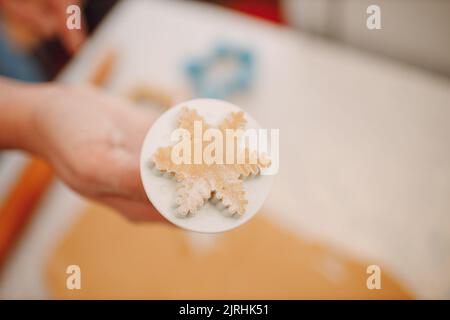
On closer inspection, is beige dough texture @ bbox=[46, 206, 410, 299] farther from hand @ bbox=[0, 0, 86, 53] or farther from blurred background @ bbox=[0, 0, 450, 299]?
hand @ bbox=[0, 0, 86, 53]

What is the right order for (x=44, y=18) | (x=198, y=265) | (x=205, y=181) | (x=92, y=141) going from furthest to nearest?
(x=44, y=18)
(x=198, y=265)
(x=92, y=141)
(x=205, y=181)

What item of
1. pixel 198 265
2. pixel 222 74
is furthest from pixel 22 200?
pixel 222 74

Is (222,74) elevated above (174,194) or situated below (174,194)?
above

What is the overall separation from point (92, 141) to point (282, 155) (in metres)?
0.43

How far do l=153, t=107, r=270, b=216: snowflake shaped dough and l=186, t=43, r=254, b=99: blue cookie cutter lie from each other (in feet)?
1.72

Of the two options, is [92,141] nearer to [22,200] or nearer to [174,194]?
[174,194]

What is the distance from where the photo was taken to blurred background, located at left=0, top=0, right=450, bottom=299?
0.82 m

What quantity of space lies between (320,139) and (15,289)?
2.13 feet

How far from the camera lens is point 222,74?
101cm

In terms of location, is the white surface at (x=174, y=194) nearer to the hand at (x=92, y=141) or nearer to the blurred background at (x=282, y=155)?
the hand at (x=92, y=141)

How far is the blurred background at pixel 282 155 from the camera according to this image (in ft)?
2.69

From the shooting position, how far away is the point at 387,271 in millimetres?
813
